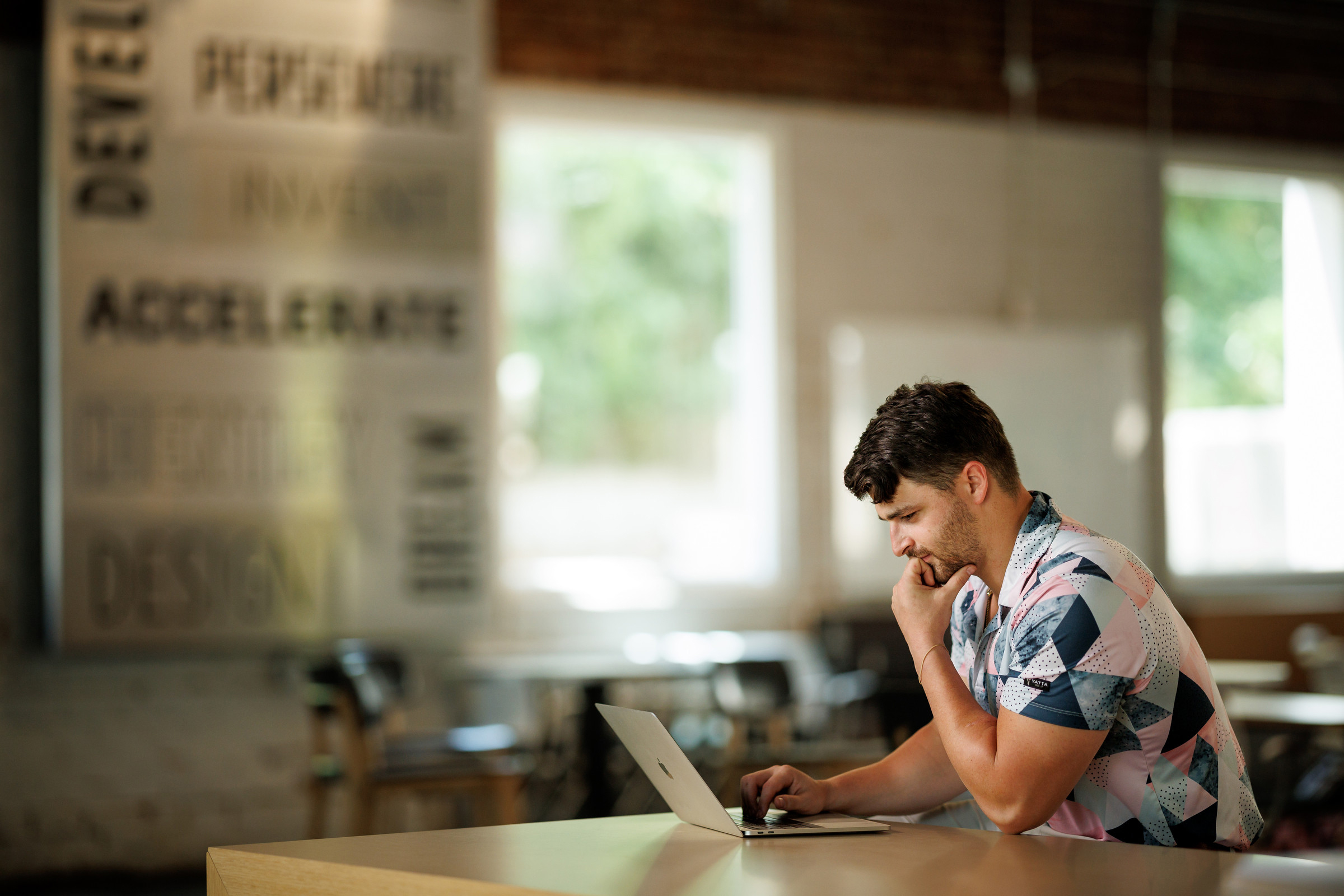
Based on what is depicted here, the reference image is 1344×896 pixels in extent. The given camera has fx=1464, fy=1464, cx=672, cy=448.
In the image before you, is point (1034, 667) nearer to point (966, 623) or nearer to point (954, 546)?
point (954, 546)

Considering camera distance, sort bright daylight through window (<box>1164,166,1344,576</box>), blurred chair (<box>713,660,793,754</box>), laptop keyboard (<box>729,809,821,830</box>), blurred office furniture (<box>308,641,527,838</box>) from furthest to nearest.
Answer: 1. bright daylight through window (<box>1164,166,1344,576</box>)
2. blurred chair (<box>713,660,793,754</box>)
3. blurred office furniture (<box>308,641,527,838</box>)
4. laptop keyboard (<box>729,809,821,830</box>)

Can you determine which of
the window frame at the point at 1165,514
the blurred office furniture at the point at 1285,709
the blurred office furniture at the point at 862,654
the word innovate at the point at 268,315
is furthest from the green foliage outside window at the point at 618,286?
the blurred office furniture at the point at 1285,709

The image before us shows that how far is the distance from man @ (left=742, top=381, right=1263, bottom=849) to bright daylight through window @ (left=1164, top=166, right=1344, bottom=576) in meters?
5.78

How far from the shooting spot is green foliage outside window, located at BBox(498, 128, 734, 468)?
6672 millimetres

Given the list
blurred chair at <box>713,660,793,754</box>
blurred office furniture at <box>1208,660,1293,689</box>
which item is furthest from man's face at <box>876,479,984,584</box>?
blurred chair at <box>713,660,793,754</box>

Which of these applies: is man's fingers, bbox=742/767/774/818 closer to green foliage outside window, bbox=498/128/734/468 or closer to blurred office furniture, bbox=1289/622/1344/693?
blurred office furniture, bbox=1289/622/1344/693

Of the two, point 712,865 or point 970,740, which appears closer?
point 712,865

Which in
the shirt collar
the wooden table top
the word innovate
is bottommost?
the wooden table top

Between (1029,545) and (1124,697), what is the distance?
0.87ft

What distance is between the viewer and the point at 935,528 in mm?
2195

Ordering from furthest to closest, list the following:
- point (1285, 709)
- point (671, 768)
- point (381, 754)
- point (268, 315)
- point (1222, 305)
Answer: point (1222, 305), point (268, 315), point (381, 754), point (1285, 709), point (671, 768)

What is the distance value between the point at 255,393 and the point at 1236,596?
511 cm

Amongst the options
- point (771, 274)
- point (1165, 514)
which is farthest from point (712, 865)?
point (1165, 514)

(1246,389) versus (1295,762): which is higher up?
(1246,389)
